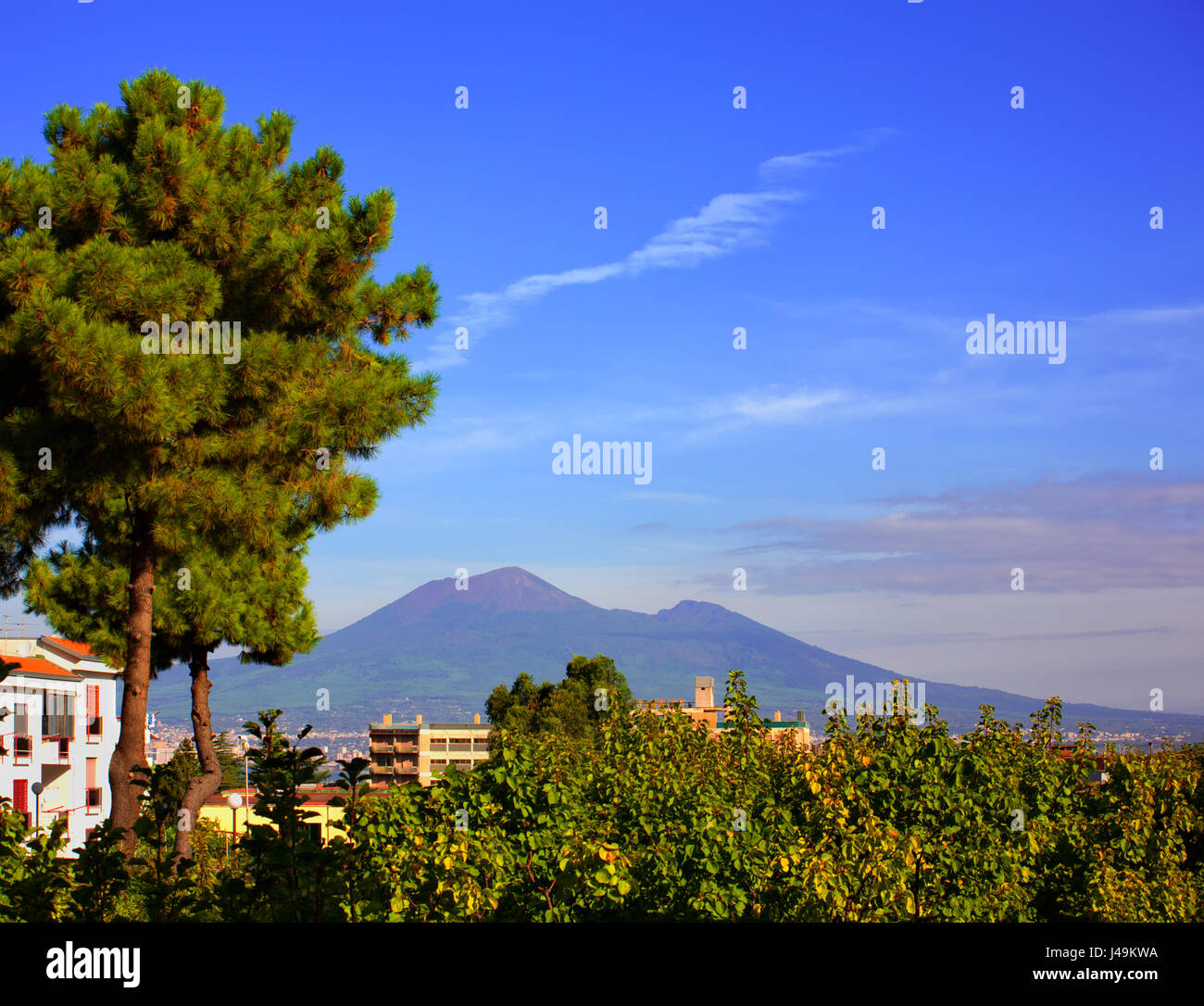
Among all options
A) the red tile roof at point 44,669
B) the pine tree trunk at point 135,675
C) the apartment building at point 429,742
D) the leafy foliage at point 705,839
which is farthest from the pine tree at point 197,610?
the apartment building at point 429,742

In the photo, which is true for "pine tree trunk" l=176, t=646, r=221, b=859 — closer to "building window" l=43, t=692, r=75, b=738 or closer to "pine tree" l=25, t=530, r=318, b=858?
"pine tree" l=25, t=530, r=318, b=858

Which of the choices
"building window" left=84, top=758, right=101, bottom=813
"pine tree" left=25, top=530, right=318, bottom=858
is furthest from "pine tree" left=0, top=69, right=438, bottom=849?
"building window" left=84, top=758, right=101, bottom=813

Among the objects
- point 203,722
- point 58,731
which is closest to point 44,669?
point 58,731

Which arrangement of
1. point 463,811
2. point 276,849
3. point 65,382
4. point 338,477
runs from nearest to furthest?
point 276,849 < point 463,811 < point 65,382 < point 338,477

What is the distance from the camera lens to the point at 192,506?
50.1 feet

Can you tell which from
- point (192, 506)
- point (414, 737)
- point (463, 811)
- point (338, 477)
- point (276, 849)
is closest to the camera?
point (276, 849)

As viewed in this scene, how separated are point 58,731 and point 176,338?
3322 centimetres

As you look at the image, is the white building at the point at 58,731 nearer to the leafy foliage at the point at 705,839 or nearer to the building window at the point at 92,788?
the building window at the point at 92,788

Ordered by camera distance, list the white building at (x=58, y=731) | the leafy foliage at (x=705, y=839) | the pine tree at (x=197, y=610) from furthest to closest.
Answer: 1. the white building at (x=58, y=731)
2. the pine tree at (x=197, y=610)
3. the leafy foliage at (x=705, y=839)

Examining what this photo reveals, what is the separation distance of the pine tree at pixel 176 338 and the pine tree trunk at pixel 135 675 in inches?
1.7

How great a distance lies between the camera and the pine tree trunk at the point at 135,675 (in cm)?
1616
